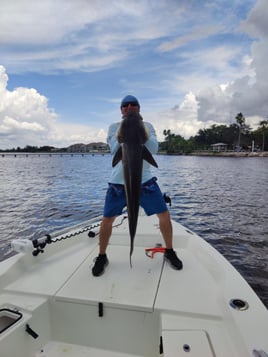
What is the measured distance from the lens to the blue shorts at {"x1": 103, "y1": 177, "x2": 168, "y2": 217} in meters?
3.20

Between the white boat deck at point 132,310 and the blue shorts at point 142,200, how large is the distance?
2.22 ft

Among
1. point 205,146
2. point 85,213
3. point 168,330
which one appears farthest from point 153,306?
point 205,146

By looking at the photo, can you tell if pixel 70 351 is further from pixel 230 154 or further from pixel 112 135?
pixel 230 154

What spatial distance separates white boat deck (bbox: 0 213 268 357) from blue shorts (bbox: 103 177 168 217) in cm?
68

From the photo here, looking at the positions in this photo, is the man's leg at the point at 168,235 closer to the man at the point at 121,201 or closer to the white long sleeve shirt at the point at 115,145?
the man at the point at 121,201

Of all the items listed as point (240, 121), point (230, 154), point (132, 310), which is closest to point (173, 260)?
point (132, 310)

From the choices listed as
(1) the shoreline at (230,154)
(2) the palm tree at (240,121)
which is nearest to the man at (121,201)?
(1) the shoreline at (230,154)

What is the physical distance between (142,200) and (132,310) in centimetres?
127

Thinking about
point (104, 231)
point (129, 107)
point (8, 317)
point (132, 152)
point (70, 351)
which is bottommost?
point (70, 351)

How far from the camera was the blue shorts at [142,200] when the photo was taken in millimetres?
3195

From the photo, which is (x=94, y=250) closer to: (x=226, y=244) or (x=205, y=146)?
(x=226, y=244)

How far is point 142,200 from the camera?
10.6 ft

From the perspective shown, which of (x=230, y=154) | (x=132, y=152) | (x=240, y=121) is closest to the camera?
(x=132, y=152)

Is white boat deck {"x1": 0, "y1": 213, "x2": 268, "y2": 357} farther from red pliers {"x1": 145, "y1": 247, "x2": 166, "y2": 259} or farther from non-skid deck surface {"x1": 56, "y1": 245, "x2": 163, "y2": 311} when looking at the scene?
red pliers {"x1": 145, "y1": 247, "x2": 166, "y2": 259}
